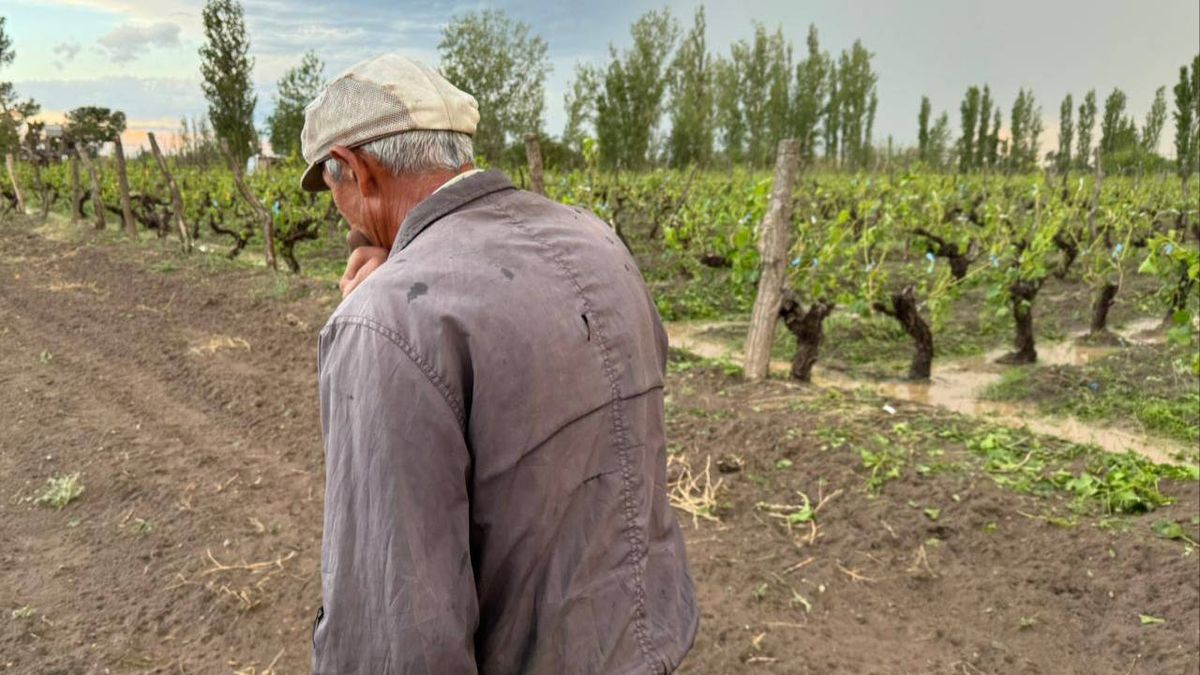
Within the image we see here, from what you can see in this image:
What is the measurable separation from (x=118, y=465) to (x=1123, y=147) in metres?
36.6

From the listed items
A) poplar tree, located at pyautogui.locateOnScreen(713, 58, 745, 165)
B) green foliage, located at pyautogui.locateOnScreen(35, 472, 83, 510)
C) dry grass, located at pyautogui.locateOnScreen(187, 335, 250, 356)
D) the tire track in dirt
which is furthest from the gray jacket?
poplar tree, located at pyautogui.locateOnScreen(713, 58, 745, 165)

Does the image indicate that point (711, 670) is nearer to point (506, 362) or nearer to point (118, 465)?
point (506, 362)

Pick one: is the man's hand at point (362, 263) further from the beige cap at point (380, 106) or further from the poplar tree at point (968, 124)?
the poplar tree at point (968, 124)

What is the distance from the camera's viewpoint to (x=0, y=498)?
15.1 feet

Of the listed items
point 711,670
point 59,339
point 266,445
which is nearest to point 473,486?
point 711,670

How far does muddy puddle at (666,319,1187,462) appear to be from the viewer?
Answer: 6102 millimetres

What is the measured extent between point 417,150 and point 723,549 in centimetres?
318

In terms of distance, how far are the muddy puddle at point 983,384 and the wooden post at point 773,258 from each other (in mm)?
955

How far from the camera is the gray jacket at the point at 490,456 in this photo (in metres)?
1.17

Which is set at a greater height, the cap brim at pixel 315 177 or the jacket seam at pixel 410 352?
the cap brim at pixel 315 177

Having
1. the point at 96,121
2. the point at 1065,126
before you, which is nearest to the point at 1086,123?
the point at 1065,126

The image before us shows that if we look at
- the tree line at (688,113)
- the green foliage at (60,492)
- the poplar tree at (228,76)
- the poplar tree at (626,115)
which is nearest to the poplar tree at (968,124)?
the tree line at (688,113)

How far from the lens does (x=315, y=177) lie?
5.22 feet

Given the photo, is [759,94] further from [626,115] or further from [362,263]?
[362,263]
